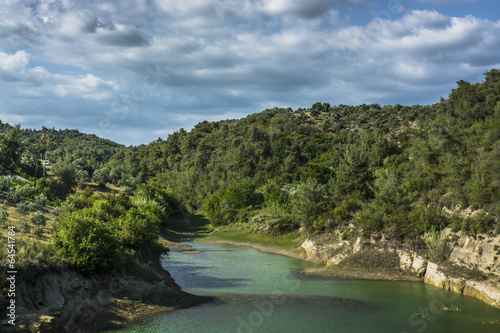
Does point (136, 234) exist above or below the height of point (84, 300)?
above

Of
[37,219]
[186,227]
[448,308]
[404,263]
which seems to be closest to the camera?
[448,308]

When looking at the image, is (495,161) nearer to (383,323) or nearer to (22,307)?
(383,323)

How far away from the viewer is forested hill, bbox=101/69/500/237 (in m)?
37.9

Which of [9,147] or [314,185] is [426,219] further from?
[9,147]

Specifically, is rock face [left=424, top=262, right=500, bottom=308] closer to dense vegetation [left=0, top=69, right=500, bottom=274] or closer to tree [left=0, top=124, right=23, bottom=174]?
dense vegetation [left=0, top=69, right=500, bottom=274]

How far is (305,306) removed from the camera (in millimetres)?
26828

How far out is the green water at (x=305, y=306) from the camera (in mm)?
22609

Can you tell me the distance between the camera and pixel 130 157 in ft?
478

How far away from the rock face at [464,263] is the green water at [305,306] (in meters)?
1.01

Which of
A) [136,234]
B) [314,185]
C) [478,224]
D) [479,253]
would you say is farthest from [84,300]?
[314,185]

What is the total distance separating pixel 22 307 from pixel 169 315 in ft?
28.0

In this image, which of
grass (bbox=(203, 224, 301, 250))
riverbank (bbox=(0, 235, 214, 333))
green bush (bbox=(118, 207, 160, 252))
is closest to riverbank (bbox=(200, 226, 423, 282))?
grass (bbox=(203, 224, 301, 250))

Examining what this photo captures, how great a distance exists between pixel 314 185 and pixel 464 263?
943 inches

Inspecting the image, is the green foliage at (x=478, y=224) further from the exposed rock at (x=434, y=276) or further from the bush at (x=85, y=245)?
the bush at (x=85, y=245)
